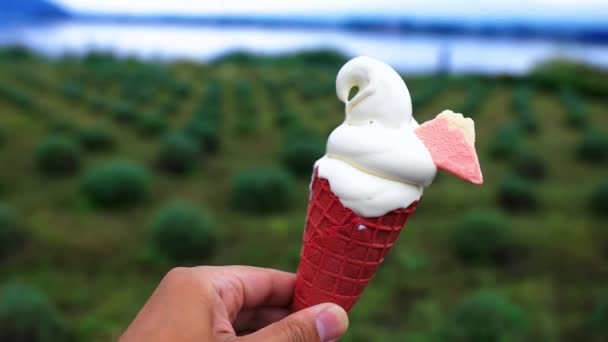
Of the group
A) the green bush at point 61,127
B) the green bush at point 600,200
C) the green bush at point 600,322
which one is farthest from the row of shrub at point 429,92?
the green bush at point 600,322

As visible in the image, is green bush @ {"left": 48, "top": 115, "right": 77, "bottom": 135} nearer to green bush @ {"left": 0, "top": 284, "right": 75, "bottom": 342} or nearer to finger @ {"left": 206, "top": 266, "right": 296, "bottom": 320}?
green bush @ {"left": 0, "top": 284, "right": 75, "bottom": 342}

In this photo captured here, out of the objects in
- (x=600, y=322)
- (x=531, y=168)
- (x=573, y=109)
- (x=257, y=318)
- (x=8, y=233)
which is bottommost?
(x=600, y=322)

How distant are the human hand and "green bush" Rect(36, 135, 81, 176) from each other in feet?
16.2

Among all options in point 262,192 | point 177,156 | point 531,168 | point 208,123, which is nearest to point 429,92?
point 531,168

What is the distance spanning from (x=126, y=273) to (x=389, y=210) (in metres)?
3.16

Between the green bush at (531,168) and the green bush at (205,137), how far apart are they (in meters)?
4.35

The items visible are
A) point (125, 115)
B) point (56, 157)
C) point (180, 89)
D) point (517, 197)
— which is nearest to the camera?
point (517, 197)

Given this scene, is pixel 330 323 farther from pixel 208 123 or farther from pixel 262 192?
pixel 208 123

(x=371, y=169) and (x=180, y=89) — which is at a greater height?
(x=371, y=169)

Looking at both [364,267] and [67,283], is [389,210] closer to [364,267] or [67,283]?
[364,267]

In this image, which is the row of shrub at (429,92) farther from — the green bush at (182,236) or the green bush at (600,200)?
the green bush at (182,236)

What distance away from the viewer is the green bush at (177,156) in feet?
19.8

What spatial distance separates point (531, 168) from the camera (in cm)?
646

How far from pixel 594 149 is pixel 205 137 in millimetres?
6052
